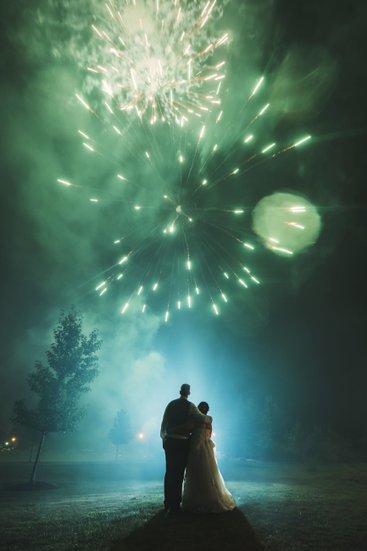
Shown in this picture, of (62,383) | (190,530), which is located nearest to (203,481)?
(190,530)

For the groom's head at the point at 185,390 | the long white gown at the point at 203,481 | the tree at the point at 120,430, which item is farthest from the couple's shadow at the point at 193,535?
the tree at the point at 120,430

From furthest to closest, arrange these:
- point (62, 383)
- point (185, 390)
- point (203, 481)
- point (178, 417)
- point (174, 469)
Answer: point (62, 383) → point (185, 390) → point (178, 417) → point (174, 469) → point (203, 481)

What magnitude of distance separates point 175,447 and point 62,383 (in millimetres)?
17906

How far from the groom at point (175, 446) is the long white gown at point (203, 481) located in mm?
160

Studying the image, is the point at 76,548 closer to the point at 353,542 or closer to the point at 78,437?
the point at 353,542

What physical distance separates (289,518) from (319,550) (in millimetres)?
2135

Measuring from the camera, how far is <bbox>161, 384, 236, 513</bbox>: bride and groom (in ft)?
20.4

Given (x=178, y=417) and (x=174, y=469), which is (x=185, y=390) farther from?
(x=174, y=469)

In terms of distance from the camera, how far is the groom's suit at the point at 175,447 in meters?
6.27

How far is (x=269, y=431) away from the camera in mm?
57969

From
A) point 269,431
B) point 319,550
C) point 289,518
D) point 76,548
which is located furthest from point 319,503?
point 269,431

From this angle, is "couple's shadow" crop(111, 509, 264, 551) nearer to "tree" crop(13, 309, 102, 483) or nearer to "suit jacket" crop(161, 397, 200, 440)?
"suit jacket" crop(161, 397, 200, 440)

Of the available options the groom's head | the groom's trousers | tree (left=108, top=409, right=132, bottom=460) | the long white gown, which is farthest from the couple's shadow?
tree (left=108, top=409, right=132, bottom=460)

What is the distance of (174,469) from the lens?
6.51 m
